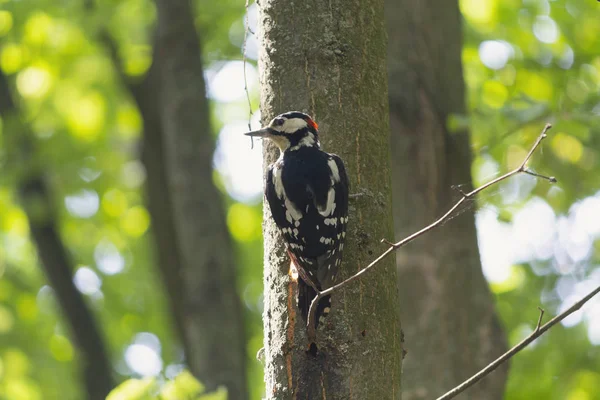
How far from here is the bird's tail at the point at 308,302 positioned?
2.53m

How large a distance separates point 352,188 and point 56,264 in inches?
236

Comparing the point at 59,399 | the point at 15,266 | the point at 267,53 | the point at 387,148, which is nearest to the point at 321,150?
the point at 387,148

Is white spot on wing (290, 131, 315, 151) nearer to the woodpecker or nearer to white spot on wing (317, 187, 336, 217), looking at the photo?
the woodpecker

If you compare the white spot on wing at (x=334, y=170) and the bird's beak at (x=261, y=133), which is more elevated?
the bird's beak at (x=261, y=133)

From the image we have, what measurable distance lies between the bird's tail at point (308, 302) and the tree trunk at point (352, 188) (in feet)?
0.10

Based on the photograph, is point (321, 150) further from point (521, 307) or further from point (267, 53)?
point (521, 307)

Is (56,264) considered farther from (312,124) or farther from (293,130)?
(312,124)

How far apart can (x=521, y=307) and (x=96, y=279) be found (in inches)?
235

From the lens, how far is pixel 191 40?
7.06 m

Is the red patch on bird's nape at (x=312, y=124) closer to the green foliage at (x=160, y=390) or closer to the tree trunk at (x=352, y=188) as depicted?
the tree trunk at (x=352, y=188)

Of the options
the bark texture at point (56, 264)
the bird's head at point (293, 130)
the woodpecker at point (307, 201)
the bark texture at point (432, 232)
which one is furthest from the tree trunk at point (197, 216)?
the bird's head at point (293, 130)

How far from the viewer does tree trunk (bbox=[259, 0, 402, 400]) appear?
2.53 metres

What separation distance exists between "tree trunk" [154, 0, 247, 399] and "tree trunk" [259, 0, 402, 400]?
3.54m

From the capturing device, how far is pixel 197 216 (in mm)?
6621
